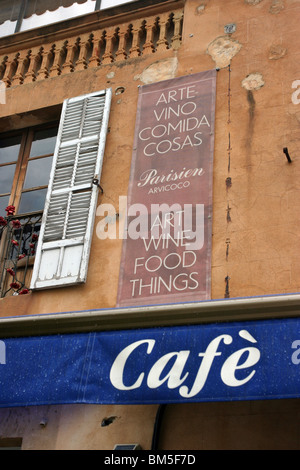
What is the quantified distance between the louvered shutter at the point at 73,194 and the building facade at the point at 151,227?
17mm

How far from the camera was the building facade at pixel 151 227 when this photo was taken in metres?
5.84

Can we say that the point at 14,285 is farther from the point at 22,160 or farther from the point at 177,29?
the point at 177,29

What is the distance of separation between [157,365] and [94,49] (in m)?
4.87

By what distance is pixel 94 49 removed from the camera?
9.12 metres

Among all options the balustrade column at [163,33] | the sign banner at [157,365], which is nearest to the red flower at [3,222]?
the sign banner at [157,365]

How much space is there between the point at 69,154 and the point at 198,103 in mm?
1645

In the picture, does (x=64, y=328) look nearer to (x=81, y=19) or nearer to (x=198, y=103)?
(x=198, y=103)

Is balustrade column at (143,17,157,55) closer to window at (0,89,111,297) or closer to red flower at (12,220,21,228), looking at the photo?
window at (0,89,111,297)

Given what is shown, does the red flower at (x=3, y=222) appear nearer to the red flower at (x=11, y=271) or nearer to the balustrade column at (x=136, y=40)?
the red flower at (x=11, y=271)

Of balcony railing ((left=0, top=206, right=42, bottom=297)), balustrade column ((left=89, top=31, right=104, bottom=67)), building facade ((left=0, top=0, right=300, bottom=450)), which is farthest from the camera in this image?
balustrade column ((left=89, top=31, right=104, bottom=67))

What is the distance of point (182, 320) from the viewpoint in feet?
19.6

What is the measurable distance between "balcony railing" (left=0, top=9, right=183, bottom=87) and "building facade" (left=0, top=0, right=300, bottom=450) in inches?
0.9

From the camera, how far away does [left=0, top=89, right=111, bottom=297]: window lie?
7.48 m

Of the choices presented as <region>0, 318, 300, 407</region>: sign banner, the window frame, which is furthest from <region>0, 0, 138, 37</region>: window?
<region>0, 318, 300, 407</region>: sign banner
